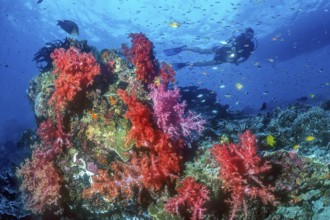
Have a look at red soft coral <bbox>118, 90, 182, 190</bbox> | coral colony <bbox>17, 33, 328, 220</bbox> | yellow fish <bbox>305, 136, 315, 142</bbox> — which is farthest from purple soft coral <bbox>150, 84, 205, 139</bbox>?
yellow fish <bbox>305, 136, 315, 142</bbox>

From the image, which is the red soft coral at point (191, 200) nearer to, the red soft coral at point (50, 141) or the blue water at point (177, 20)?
the red soft coral at point (50, 141)

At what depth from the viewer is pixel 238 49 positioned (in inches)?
570

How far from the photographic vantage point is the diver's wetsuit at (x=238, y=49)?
14.3m

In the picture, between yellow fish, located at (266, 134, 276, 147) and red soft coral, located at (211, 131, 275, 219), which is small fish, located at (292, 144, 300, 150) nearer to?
yellow fish, located at (266, 134, 276, 147)

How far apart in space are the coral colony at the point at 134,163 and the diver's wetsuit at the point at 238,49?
997cm

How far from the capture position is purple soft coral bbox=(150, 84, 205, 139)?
486 cm

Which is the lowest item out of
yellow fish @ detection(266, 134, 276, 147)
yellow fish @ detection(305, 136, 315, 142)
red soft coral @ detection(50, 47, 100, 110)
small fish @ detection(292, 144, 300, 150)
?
yellow fish @ detection(305, 136, 315, 142)

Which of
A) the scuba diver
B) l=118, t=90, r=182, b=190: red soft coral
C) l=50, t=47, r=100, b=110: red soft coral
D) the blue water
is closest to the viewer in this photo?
l=118, t=90, r=182, b=190: red soft coral

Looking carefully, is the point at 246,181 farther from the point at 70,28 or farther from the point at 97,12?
the point at 97,12

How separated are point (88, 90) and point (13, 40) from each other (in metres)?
49.4

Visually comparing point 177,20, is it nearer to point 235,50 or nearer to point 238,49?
point 235,50

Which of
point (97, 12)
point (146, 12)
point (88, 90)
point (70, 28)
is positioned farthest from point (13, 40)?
point (88, 90)

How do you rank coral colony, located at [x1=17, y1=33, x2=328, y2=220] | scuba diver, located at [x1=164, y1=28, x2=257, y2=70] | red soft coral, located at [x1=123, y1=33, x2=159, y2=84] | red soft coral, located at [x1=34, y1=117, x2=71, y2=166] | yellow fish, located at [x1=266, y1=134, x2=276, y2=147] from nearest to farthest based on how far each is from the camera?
coral colony, located at [x1=17, y1=33, x2=328, y2=220] → yellow fish, located at [x1=266, y1=134, x2=276, y2=147] → red soft coral, located at [x1=34, y1=117, x2=71, y2=166] → red soft coral, located at [x1=123, y1=33, x2=159, y2=84] → scuba diver, located at [x1=164, y1=28, x2=257, y2=70]

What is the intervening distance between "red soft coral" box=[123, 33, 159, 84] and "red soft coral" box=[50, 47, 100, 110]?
1592mm
